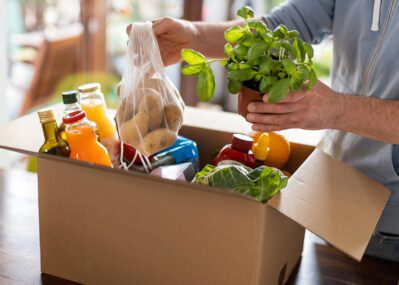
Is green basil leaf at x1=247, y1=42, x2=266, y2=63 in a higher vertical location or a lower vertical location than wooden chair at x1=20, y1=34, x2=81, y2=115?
higher

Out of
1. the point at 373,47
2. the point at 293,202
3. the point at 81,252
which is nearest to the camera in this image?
the point at 293,202

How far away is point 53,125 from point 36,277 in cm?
31

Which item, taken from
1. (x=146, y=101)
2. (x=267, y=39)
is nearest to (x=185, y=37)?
(x=146, y=101)

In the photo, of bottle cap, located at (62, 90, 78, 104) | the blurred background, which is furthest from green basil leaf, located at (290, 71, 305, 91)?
the blurred background

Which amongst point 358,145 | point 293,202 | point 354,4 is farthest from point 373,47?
point 293,202

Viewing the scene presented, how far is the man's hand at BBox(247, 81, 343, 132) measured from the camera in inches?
37.7

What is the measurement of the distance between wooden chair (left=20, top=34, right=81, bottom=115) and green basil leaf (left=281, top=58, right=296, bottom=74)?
279 cm

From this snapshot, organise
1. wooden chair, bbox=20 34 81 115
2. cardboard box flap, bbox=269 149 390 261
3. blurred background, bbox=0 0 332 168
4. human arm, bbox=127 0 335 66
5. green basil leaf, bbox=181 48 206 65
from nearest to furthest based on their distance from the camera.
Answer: cardboard box flap, bbox=269 149 390 261, green basil leaf, bbox=181 48 206 65, human arm, bbox=127 0 335 66, blurred background, bbox=0 0 332 168, wooden chair, bbox=20 34 81 115

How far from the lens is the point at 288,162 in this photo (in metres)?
1.32

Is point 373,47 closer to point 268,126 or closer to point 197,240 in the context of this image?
point 268,126

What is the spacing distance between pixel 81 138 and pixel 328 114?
486 millimetres

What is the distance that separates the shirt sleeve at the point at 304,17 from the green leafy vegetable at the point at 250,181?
2.06 feet

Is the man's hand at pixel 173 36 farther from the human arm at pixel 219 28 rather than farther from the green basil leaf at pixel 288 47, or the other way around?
the green basil leaf at pixel 288 47

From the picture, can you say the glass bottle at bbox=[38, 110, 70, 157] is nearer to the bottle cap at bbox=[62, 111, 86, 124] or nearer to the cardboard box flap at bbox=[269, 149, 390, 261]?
the bottle cap at bbox=[62, 111, 86, 124]
